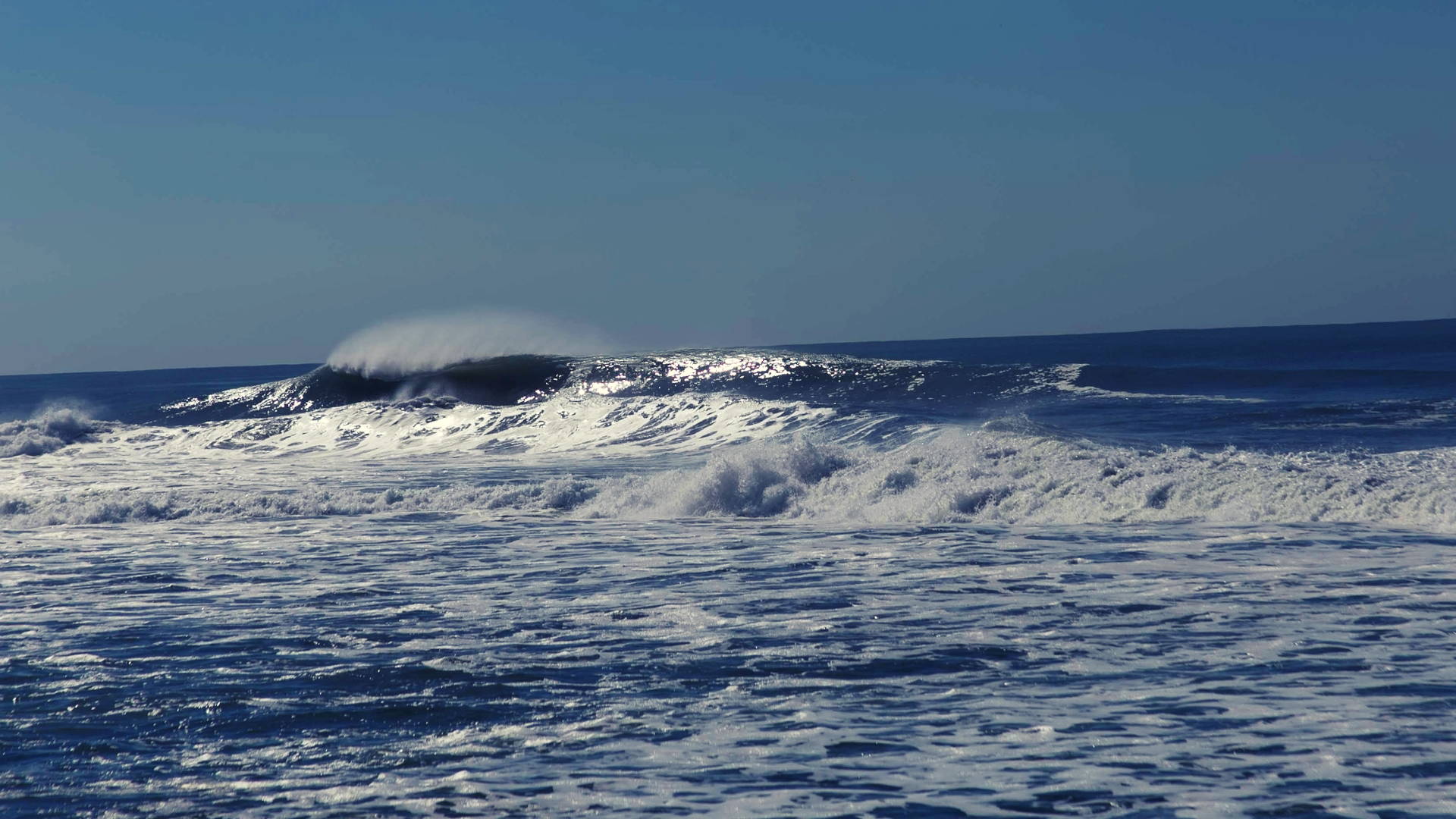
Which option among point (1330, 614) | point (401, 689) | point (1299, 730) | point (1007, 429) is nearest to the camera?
point (1299, 730)

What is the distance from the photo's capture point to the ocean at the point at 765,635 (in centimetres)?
439

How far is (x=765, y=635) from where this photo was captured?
21.8 feet

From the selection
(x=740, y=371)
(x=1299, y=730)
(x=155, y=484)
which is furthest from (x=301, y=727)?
(x=740, y=371)

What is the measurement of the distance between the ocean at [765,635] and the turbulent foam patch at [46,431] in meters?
9.97

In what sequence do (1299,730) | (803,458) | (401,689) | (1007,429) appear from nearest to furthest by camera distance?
(1299,730)
(401,689)
(803,458)
(1007,429)

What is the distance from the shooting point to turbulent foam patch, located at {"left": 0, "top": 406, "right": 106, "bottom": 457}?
25484mm

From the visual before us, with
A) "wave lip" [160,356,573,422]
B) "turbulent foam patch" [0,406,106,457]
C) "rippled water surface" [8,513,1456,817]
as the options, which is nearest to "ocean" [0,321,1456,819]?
"rippled water surface" [8,513,1456,817]

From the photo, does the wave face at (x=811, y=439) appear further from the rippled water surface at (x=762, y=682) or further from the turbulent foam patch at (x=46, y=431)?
the rippled water surface at (x=762, y=682)

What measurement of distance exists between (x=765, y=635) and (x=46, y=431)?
26679mm

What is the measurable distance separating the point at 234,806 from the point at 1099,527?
769 centimetres

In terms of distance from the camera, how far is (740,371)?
27.5 metres

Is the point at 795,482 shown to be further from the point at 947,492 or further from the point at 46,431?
the point at 46,431

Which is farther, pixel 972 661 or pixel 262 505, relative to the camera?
pixel 262 505

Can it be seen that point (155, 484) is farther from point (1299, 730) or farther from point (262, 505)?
point (1299, 730)
